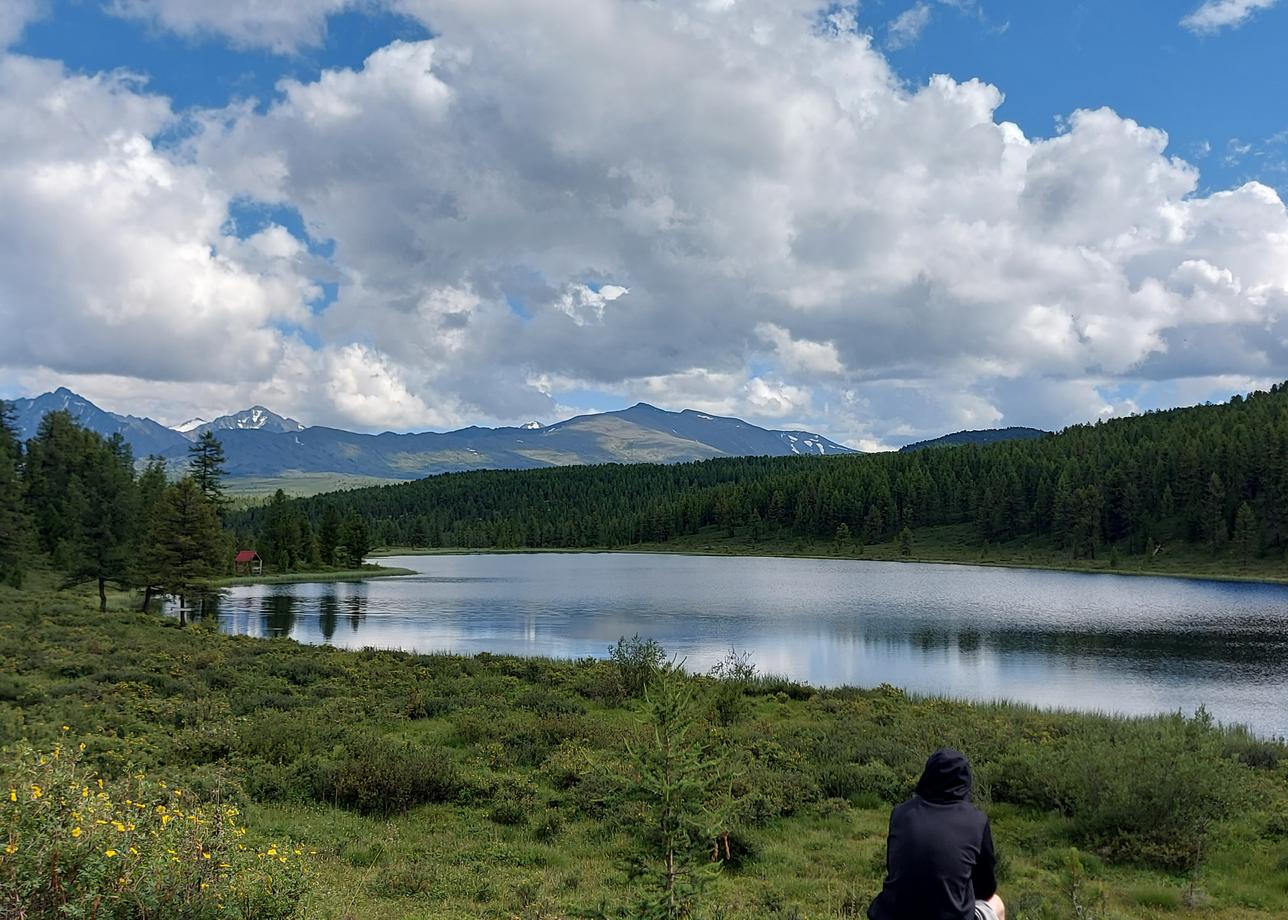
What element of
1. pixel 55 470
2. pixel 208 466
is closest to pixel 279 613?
pixel 208 466

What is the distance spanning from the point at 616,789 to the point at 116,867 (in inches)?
384

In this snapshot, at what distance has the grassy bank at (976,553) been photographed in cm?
10138

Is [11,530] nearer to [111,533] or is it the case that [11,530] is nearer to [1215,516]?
[111,533]

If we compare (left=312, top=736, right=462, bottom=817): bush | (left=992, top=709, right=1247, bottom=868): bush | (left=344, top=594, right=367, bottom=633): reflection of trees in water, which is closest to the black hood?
(left=992, top=709, right=1247, bottom=868): bush

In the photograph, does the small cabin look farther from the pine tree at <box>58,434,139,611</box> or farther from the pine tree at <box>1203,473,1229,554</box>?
the pine tree at <box>1203,473,1229,554</box>

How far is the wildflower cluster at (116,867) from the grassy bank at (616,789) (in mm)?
719

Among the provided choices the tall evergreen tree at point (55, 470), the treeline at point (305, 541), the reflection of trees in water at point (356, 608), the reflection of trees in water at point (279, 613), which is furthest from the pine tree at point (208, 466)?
the treeline at point (305, 541)

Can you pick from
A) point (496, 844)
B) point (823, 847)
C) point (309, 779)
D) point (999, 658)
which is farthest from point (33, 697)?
point (999, 658)

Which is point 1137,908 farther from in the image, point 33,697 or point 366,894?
point 33,697

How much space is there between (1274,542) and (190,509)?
391 ft

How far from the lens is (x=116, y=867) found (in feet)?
24.3

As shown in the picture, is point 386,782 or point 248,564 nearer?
point 386,782

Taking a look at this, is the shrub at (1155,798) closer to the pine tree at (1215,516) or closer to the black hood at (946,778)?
the black hood at (946,778)

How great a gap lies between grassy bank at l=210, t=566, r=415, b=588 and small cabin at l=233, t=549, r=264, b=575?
3041 mm
